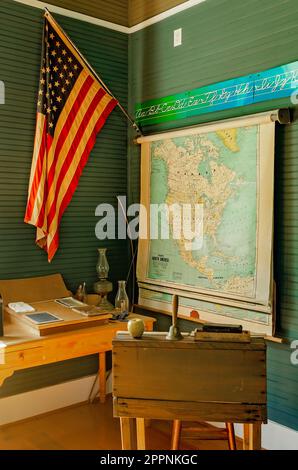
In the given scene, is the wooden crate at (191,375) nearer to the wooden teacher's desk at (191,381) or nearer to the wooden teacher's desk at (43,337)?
the wooden teacher's desk at (191,381)

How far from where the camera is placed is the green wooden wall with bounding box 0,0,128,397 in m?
3.62

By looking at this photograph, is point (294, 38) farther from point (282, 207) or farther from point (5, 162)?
point (5, 162)

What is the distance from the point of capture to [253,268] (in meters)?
3.16

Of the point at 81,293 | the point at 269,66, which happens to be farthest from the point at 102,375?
the point at 269,66

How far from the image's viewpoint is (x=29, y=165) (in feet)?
12.3

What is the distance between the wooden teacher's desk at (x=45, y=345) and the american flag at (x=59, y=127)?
876 millimetres

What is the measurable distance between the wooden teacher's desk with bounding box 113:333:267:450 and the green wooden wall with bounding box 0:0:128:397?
5.57ft

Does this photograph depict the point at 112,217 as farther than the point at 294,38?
Yes
